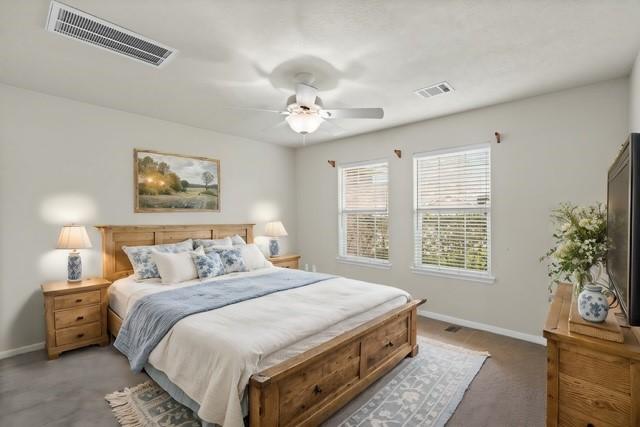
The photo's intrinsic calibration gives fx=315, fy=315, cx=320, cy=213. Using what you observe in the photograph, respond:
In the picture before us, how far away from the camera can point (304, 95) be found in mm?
2664

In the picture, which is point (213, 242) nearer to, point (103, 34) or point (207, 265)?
point (207, 265)

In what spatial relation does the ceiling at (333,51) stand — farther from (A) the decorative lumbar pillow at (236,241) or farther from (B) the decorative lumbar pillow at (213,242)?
(A) the decorative lumbar pillow at (236,241)

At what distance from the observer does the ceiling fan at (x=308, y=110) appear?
2.68 metres

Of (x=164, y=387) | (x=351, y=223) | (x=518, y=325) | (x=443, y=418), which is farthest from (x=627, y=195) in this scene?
(x=351, y=223)

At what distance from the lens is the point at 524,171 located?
3.41m

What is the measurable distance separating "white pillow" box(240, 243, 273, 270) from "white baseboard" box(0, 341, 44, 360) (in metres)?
2.20

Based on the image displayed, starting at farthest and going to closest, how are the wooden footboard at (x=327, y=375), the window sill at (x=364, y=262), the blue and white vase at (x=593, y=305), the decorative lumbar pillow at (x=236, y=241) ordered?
the window sill at (x=364, y=262), the decorative lumbar pillow at (x=236, y=241), the wooden footboard at (x=327, y=375), the blue and white vase at (x=593, y=305)

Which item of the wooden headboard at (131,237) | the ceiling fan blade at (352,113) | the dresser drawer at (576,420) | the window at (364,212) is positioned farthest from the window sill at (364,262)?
the dresser drawer at (576,420)

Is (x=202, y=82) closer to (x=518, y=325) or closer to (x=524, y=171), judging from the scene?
(x=524, y=171)

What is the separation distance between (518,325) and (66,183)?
5.13 meters

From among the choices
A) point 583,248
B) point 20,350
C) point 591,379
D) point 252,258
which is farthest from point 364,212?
point 20,350

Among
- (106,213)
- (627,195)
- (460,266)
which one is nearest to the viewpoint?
(627,195)

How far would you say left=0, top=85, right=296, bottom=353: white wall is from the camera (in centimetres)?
305

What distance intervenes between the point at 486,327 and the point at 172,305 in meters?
3.39
